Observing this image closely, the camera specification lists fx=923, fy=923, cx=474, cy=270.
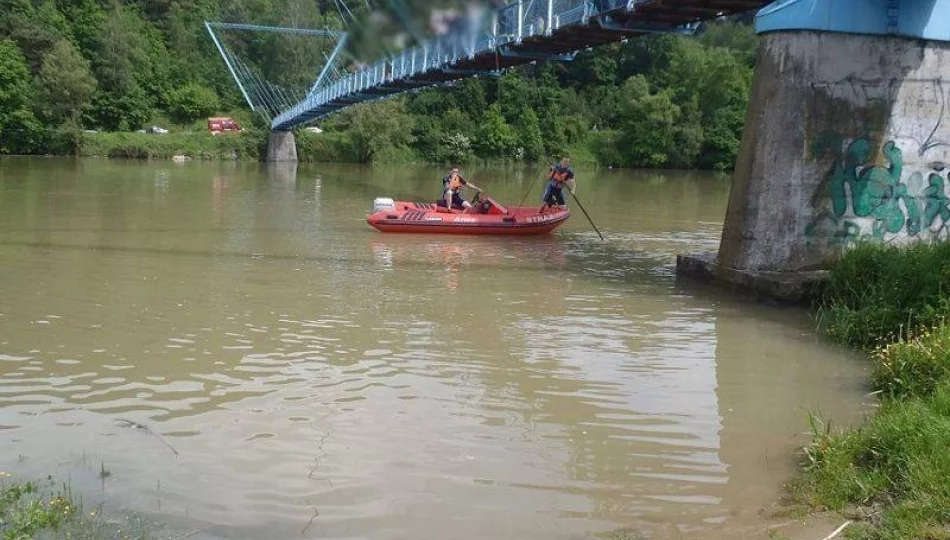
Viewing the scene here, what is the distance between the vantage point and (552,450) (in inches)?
226

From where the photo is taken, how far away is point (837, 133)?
441 inches

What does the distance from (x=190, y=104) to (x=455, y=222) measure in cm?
4959

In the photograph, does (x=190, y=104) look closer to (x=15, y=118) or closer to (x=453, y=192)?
(x=15, y=118)

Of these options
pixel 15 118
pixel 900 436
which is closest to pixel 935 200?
pixel 900 436

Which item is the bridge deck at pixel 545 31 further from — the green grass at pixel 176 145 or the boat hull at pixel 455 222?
the green grass at pixel 176 145

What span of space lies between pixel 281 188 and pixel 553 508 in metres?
28.1

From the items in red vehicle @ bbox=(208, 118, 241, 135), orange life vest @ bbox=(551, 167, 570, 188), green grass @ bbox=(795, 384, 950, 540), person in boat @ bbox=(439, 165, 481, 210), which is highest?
red vehicle @ bbox=(208, 118, 241, 135)

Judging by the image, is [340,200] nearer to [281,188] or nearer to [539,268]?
[281,188]

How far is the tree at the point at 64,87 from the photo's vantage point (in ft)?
177

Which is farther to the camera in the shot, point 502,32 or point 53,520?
point 502,32

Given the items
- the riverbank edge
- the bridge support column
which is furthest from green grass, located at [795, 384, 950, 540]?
the bridge support column

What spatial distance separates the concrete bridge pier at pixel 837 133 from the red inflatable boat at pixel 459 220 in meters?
6.28

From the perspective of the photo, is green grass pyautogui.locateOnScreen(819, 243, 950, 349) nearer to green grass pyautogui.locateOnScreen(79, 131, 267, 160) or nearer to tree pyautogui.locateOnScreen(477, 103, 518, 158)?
green grass pyautogui.locateOnScreen(79, 131, 267, 160)

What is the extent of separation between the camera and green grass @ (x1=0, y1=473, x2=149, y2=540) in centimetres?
400
